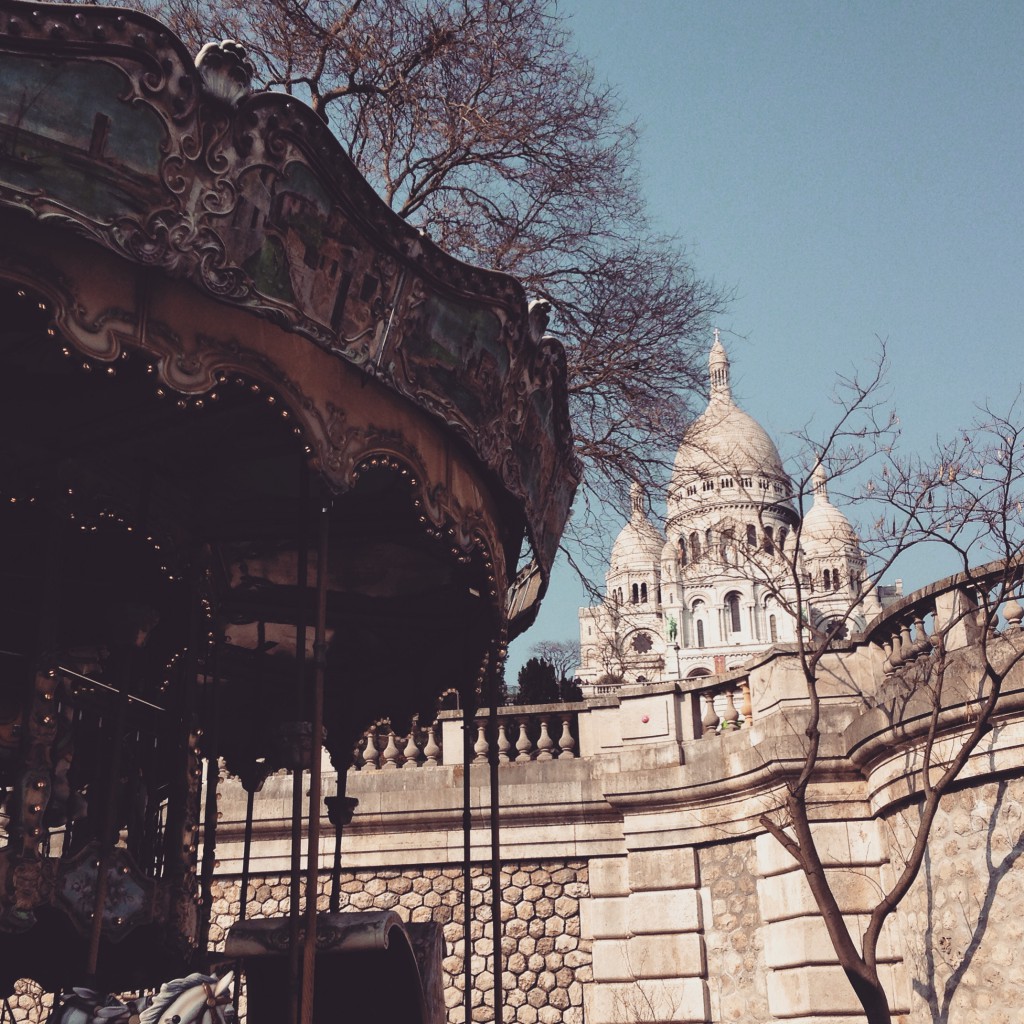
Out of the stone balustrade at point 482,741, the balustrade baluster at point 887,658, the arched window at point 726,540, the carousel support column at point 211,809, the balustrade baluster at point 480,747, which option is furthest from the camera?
the arched window at point 726,540

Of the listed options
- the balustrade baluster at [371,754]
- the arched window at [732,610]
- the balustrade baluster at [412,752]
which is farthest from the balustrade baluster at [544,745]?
the arched window at [732,610]

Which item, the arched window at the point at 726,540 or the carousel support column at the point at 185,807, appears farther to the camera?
the arched window at the point at 726,540

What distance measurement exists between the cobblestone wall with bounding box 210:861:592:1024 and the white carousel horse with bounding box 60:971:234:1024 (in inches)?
333

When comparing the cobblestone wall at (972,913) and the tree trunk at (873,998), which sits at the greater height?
the cobblestone wall at (972,913)

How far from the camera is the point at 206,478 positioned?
915cm

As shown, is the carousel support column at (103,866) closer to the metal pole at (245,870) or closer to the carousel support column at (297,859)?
the carousel support column at (297,859)

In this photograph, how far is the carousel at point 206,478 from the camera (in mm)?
5887

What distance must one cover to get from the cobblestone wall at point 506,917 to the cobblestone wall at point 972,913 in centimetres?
Answer: 403

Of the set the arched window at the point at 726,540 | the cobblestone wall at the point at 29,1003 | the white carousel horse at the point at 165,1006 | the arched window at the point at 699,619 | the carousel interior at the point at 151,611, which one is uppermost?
the arched window at the point at 699,619

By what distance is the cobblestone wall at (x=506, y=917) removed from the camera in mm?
14773

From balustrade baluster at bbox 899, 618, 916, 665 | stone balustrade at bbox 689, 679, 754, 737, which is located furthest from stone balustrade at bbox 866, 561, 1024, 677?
stone balustrade at bbox 689, 679, 754, 737

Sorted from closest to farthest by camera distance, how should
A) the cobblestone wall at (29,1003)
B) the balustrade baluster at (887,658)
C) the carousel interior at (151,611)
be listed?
the carousel interior at (151,611) < the balustrade baluster at (887,658) < the cobblestone wall at (29,1003)

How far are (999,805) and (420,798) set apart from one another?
657 centimetres

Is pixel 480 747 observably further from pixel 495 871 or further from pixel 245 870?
pixel 495 871
